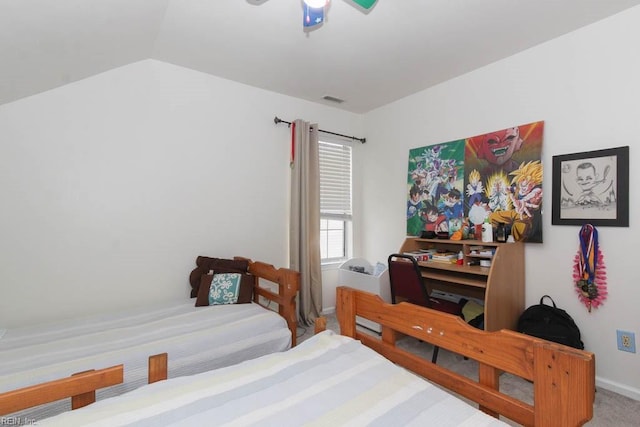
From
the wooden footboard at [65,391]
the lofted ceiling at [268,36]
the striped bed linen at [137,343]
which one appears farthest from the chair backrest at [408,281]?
the wooden footboard at [65,391]

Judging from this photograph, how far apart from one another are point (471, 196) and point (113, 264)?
307 cm

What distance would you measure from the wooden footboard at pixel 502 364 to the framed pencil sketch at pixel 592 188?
5.76 feet

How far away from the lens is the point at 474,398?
0.99m

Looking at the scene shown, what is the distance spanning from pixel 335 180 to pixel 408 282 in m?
1.71

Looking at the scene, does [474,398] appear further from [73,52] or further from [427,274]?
[73,52]

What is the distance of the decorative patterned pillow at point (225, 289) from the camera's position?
232 centimetres

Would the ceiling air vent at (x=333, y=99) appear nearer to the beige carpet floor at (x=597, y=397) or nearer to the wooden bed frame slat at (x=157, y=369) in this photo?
the beige carpet floor at (x=597, y=397)

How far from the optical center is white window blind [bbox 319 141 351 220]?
360 cm

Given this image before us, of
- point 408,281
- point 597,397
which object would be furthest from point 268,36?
point 597,397

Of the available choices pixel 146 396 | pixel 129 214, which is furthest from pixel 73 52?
pixel 146 396

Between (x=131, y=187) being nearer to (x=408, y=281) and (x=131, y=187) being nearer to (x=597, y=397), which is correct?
(x=408, y=281)

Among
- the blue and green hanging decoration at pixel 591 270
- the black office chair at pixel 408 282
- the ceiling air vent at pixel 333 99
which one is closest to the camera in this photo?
the blue and green hanging decoration at pixel 591 270

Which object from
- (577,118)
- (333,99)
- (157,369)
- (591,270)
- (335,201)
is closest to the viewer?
(157,369)

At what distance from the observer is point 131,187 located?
2428mm
